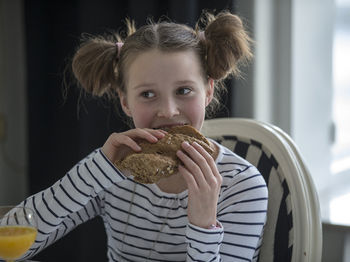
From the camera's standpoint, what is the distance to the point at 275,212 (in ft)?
4.28

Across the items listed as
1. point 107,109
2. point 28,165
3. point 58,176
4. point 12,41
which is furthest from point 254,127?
point 12,41

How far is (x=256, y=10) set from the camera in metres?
1.80

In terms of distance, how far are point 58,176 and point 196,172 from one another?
129 centimetres

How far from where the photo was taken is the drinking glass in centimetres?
102

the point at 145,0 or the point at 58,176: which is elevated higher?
the point at 145,0

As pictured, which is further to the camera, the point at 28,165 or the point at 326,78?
the point at 28,165

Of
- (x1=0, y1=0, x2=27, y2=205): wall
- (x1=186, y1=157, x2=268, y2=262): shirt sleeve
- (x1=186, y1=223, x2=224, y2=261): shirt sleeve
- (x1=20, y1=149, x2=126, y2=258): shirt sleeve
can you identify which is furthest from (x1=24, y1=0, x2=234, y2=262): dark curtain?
(x1=186, y1=223, x2=224, y2=261): shirt sleeve

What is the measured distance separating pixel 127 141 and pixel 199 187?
215 mm

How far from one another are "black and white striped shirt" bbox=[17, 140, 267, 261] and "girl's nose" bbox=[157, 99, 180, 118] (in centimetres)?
18

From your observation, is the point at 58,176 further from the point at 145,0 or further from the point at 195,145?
the point at 195,145

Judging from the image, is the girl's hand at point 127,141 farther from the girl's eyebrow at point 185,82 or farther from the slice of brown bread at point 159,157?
the girl's eyebrow at point 185,82

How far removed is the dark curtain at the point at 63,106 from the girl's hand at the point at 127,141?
768mm

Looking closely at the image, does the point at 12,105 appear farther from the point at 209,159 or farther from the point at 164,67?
the point at 209,159

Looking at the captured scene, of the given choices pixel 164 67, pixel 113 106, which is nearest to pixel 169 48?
pixel 164 67
